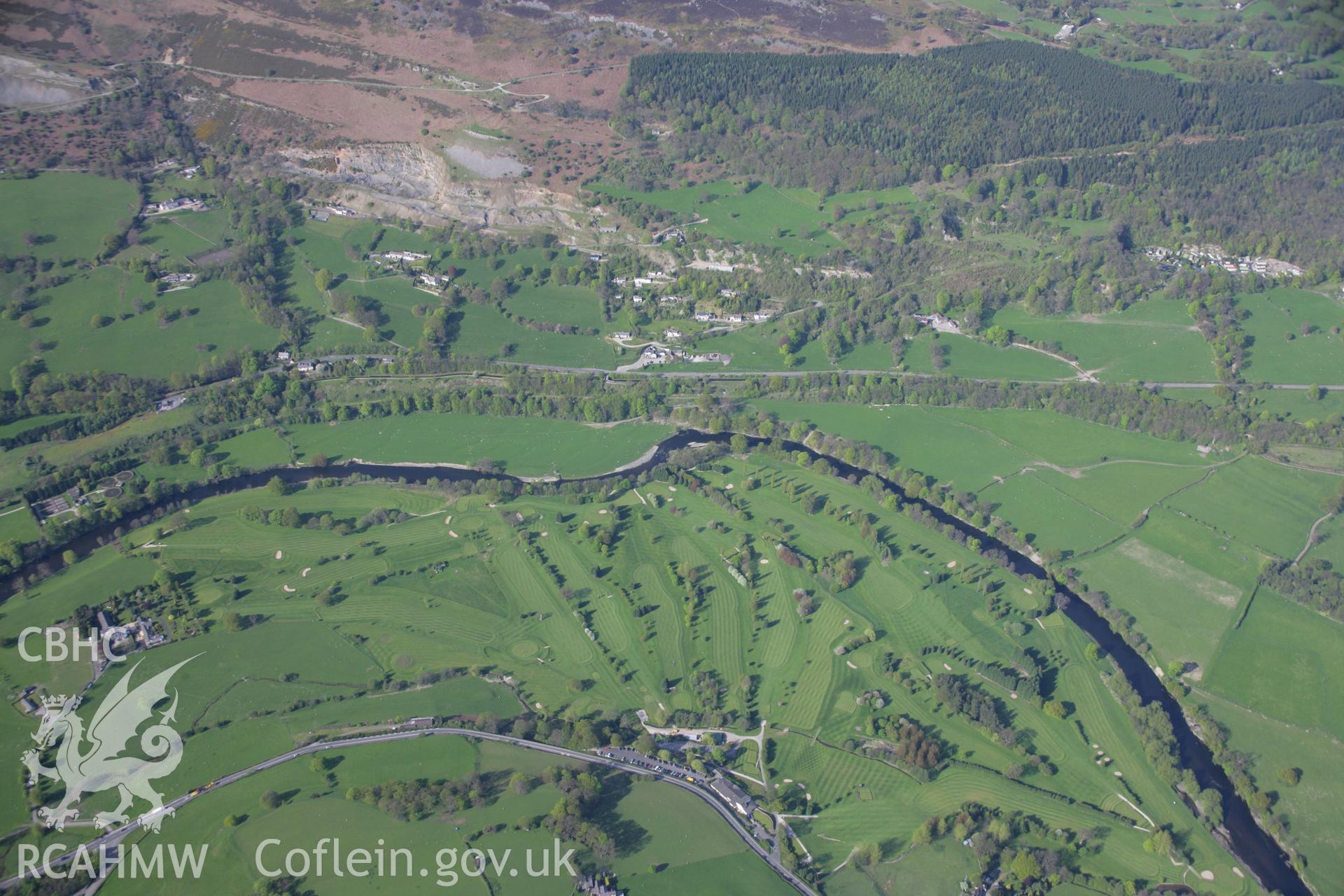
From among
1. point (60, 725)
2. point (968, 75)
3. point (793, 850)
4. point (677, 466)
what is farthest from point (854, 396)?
point (60, 725)

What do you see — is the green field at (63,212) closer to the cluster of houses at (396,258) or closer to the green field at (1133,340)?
the cluster of houses at (396,258)

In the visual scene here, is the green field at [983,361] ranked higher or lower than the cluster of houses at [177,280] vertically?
higher

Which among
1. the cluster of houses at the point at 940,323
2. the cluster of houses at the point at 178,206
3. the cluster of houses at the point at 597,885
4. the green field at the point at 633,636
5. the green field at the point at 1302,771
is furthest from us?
the cluster of houses at the point at 178,206

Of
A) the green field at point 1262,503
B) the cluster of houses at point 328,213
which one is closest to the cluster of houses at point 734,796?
the green field at point 1262,503

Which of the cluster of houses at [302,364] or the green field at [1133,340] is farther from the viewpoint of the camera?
the green field at [1133,340]

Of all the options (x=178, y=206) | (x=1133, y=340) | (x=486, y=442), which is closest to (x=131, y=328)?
(x=178, y=206)
